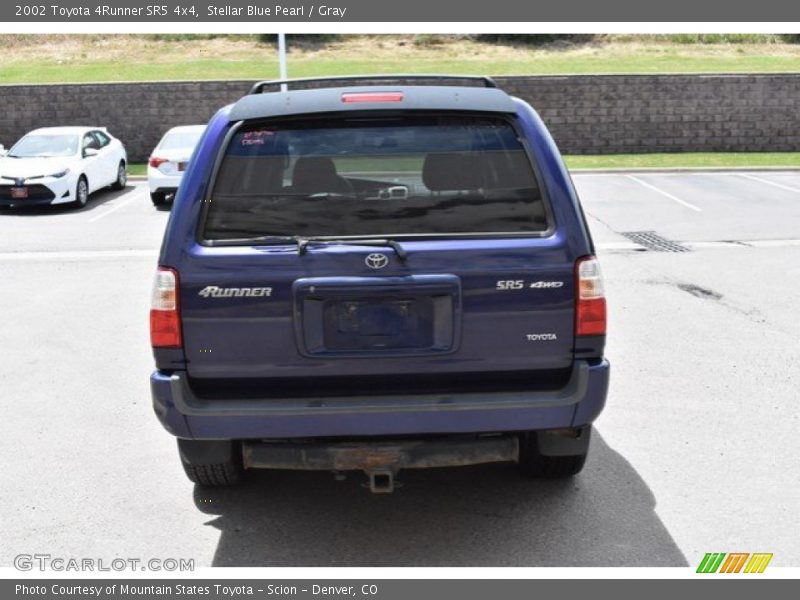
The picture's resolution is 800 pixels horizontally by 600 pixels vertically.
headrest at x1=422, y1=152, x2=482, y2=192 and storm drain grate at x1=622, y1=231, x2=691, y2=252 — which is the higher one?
headrest at x1=422, y1=152, x2=482, y2=192

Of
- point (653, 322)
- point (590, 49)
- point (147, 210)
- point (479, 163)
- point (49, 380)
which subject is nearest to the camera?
point (479, 163)

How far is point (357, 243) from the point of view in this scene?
4047 millimetres

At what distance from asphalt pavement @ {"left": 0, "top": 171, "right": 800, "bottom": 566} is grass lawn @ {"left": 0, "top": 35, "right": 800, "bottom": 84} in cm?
2332

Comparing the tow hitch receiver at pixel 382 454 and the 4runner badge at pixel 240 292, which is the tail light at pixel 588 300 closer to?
the tow hitch receiver at pixel 382 454

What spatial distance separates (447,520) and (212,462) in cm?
117

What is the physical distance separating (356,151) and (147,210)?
44.8ft

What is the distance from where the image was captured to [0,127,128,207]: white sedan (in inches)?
669

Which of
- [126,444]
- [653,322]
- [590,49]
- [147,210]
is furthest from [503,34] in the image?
[126,444]

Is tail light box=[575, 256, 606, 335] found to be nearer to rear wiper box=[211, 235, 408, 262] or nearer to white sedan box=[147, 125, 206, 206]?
rear wiper box=[211, 235, 408, 262]

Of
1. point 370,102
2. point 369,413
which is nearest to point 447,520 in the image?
point 369,413

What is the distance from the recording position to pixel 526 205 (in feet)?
13.8

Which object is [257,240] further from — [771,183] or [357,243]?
[771,183]

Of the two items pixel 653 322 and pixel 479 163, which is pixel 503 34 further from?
pixel 479 163

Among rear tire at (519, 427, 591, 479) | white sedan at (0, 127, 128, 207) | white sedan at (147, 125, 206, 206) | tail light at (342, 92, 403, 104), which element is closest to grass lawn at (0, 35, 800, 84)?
white sedan at (0, 127, 128, 207)
